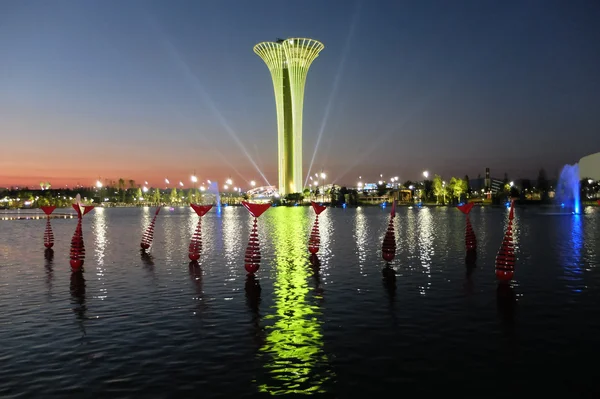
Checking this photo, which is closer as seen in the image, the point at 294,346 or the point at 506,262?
the point at 294,346

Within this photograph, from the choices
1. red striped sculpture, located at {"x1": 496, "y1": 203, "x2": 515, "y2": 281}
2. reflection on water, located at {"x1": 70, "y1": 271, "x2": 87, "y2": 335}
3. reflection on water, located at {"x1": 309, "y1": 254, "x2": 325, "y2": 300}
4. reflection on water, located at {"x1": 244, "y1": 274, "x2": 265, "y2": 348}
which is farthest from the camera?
red striped sculpture, located at {"x1": 496, "y1": 203, "x2": 515, "y2": 281}

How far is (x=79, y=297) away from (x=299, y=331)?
955cm

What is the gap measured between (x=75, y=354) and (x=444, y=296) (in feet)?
39.9

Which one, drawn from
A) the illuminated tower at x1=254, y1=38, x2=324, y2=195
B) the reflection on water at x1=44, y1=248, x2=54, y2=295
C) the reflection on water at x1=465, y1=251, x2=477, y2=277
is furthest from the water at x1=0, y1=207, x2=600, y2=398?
the illuminated tower at x1=254, y1=38, x2=324, y2=195

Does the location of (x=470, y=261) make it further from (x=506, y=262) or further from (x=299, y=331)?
(x=299, y=331)

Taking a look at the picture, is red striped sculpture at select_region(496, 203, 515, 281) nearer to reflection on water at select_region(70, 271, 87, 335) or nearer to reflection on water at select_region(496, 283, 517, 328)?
reflection on water at select_region(496, 283, 517, 328)

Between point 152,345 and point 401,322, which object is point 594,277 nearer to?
point 401,322

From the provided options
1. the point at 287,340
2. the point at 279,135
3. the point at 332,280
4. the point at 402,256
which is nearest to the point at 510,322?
the point at 287,340

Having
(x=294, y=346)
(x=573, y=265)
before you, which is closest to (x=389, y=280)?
(x=294, y=346)

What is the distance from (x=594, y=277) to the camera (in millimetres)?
21891

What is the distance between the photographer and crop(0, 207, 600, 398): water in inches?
382

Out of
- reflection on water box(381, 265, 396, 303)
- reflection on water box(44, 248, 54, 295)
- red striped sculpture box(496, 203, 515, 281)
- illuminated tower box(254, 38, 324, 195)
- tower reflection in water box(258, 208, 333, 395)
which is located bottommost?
reflection on water box(381, 265, 396, 303)

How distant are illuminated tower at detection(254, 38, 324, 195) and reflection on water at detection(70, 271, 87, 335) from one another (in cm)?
15800

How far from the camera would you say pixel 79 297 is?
1855cm
